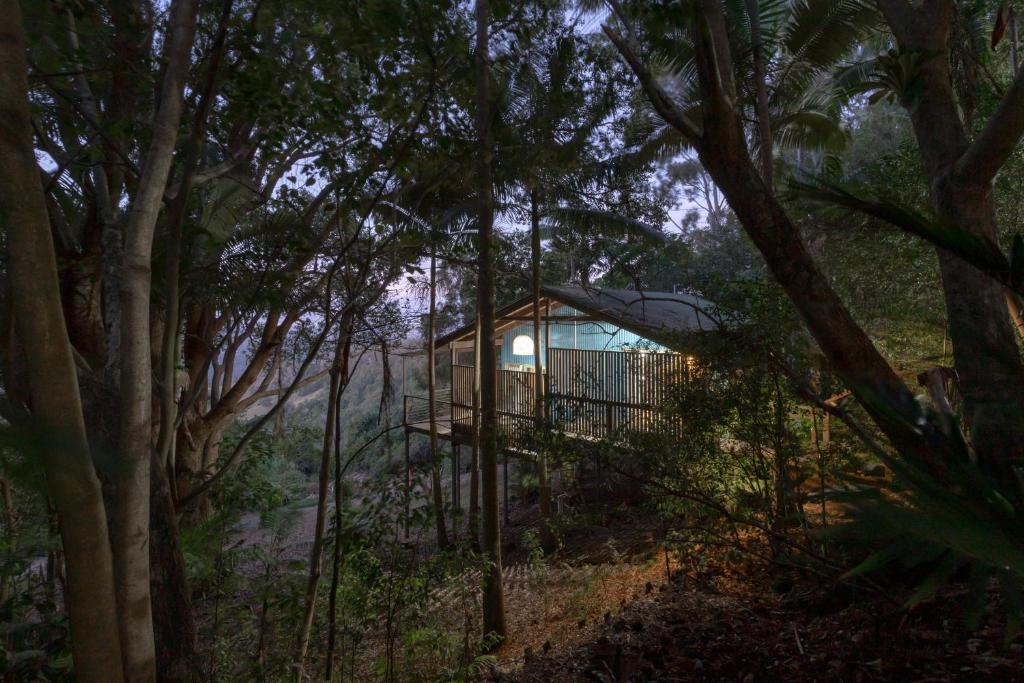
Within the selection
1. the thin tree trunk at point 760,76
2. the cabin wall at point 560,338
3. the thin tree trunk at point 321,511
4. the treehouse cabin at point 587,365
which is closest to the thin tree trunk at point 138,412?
the thin tree trunk at point 321,511

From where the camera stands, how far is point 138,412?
9.61ft

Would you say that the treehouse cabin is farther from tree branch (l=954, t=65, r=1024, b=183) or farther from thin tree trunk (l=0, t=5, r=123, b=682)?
thin tree trunk (l=0, t=5, r=123, b=682)

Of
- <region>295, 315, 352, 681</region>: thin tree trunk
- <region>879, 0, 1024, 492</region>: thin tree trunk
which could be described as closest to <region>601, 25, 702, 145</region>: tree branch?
<region>879, 0, 1024, 492</region>: thin tree trunk

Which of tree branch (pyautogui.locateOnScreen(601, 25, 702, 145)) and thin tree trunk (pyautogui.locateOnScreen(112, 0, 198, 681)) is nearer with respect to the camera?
thin tree trunk (pyautogui.locateOnScreen(112, 0, 198, 681))

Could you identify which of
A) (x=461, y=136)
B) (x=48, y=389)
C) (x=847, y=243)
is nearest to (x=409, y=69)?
(x=461, y=136)

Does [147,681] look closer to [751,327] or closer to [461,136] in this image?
[751,327]

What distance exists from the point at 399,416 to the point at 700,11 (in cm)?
1917

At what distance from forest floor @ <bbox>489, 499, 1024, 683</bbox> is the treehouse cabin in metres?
1.62

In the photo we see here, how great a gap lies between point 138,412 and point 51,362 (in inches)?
36.8

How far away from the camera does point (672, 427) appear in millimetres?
5871

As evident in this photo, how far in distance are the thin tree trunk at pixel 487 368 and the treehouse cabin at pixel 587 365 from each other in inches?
14.3

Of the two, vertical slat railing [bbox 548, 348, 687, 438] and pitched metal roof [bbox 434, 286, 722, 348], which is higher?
pitched metal roof [bbox 434, 286, 722, 348]

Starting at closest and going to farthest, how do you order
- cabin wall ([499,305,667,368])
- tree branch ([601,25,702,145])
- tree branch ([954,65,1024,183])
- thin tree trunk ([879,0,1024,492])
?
tree branch ([954,65,1024,183]) → thin tree trunk ([879,0,1024,492]) → tree branch ([601,25,702,145]) → cabin wall ([499,305,667,368])

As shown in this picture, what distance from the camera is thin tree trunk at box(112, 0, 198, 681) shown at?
2719 millimetres
